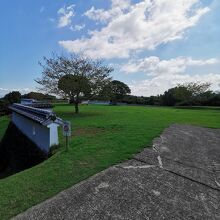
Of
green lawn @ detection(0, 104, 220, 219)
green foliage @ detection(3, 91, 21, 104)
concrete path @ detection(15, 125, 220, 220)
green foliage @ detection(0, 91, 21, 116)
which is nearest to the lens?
concrete path @ detection(15, 125, 220, 220)

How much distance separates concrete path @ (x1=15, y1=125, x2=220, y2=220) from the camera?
3.80m

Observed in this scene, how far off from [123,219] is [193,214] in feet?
3.97

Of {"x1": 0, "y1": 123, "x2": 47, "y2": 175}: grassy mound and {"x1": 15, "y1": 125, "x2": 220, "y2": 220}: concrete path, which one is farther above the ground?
{"x1": 15, "y1": 125, "x2": 220, "y2": 220}: concrete path

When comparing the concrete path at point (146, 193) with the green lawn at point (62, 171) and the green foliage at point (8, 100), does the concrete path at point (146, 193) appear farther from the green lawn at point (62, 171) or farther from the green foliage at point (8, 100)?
the green foliage at point (8, 100)

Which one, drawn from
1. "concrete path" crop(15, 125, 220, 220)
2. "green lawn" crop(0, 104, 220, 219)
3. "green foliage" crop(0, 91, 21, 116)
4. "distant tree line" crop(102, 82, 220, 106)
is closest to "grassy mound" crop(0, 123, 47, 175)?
"green lawn" crop(0, 104, 220, 219)

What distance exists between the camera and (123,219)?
11.9ft

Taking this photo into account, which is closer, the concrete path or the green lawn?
the concrete path

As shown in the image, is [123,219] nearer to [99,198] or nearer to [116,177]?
[99,198]

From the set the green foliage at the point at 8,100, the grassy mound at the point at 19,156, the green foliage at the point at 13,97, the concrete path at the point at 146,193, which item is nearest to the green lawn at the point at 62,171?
the concrete path at the point at 146,193

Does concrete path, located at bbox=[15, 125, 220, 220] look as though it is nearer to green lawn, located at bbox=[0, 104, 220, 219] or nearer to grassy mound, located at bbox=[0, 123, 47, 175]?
green lawn, located at bbox=[0, 104, 220, 219]

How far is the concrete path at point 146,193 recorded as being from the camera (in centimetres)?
380

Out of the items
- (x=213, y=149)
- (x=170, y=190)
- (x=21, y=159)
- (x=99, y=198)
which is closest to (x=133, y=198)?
(x=99, y=198)

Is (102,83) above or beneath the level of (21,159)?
above

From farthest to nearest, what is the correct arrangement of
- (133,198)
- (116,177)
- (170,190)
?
(116,177) → (170,190) → (133,198)
